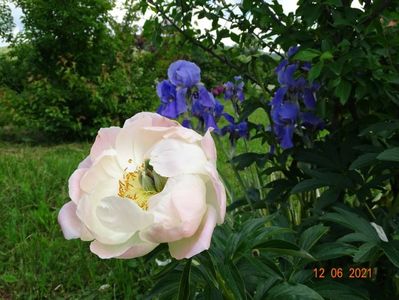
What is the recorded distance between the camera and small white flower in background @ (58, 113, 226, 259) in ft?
1.94

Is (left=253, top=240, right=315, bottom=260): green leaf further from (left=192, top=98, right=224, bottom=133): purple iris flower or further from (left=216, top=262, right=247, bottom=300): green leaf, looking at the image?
(left=192, top=98, right=224, bottom=133): purple iris flower

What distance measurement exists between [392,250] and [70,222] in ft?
1.91

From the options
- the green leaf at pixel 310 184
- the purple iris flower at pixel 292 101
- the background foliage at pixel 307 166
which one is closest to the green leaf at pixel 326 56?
the background foliage at pixel 307 166

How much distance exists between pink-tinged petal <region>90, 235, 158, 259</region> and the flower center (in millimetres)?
48

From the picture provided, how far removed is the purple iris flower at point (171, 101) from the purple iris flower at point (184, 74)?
0.02 metres

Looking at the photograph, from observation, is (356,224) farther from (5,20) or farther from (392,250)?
(5,20)

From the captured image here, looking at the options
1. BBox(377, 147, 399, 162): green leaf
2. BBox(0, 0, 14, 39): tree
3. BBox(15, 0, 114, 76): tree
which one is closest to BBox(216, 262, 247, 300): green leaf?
BBox(377, 147, 399, 162): green leaf

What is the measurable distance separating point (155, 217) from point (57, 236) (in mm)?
1933

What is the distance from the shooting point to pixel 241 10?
148 cm

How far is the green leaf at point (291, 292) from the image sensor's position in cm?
83

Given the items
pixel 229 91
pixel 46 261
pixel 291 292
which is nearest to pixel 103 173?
pixel 291 292

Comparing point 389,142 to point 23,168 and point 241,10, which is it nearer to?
point 241,10

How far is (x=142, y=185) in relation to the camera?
65cm
